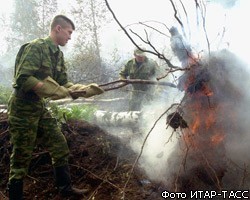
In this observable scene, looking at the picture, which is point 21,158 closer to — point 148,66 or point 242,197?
point 242,197

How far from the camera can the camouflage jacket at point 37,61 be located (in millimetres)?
3318

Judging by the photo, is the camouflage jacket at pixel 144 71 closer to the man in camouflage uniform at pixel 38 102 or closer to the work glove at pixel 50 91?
the man in camouflage uniform at pixel 38 102

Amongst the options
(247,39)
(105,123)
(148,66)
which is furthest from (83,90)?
(148,66)

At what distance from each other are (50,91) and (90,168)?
1.68 meters

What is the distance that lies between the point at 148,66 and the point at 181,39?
3342 millimetres

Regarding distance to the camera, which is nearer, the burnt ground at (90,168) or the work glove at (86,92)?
the work glove at (86,92)

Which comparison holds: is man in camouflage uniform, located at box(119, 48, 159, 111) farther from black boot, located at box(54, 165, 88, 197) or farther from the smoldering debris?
black boot, located at box(54, 165, 88, 197)

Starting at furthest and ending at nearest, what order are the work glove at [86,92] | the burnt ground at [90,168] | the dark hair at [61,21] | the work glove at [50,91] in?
the burnt ground at [90,168] → the dark hair at [61,21] → the work glove at [86,92] → the work glove at [50,91]

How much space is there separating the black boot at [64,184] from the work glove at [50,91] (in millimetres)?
1130

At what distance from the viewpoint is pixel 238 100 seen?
3986mm

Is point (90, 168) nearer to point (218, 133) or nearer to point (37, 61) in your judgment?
point (37, 61)

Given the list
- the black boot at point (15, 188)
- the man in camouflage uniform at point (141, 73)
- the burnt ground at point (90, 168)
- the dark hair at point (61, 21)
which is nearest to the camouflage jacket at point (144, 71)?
the man in camouflage uniform at point (141, 73)

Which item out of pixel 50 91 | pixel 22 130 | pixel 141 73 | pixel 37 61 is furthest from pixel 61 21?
pixel 141 73

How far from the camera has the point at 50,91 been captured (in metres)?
3.31
